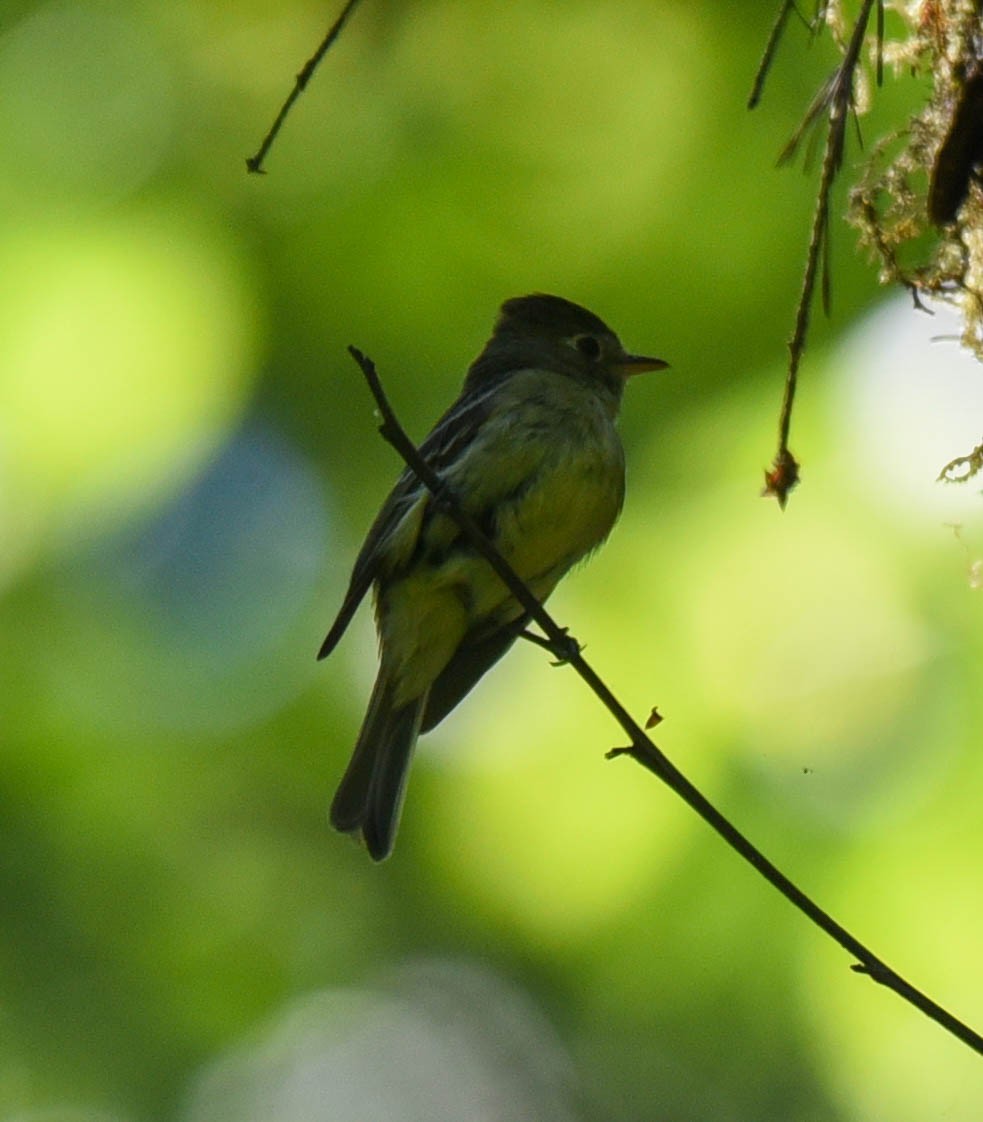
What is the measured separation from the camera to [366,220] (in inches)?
226

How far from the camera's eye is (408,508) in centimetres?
443

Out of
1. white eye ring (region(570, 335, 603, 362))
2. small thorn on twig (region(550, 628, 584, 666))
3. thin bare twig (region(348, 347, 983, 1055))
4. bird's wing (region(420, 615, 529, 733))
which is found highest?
thin bare twig (region(348, 347, 983, 1055))

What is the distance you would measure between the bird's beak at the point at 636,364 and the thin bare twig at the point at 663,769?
175 cm

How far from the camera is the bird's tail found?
438cm

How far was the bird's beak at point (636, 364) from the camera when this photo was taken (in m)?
5.05

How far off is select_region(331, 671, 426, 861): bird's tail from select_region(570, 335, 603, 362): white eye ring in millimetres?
1136

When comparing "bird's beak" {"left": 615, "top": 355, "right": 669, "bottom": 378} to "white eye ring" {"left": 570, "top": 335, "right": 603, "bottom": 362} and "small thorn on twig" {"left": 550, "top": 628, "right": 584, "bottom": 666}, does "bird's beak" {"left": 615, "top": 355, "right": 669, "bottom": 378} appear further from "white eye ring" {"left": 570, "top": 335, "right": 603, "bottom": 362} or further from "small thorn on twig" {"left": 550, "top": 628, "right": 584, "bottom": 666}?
"small thorn on twig" {"left": 550, "top": 628, "right": 584, "bottom": 666}

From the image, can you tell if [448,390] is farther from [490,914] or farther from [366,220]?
[490,914]

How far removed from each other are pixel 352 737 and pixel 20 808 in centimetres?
108

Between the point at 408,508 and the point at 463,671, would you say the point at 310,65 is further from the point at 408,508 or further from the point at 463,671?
the point at 463,671

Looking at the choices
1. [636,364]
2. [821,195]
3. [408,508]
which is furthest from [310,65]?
[636,364]

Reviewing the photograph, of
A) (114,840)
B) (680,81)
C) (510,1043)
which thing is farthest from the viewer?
(510,1043)

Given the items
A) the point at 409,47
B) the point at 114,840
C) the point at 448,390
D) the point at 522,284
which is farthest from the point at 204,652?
the point at 409,47

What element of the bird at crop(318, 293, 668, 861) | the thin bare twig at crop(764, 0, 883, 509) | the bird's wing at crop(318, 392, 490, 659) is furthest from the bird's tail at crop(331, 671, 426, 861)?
the thin bare twig at crop(764, 0, 883, 509)
